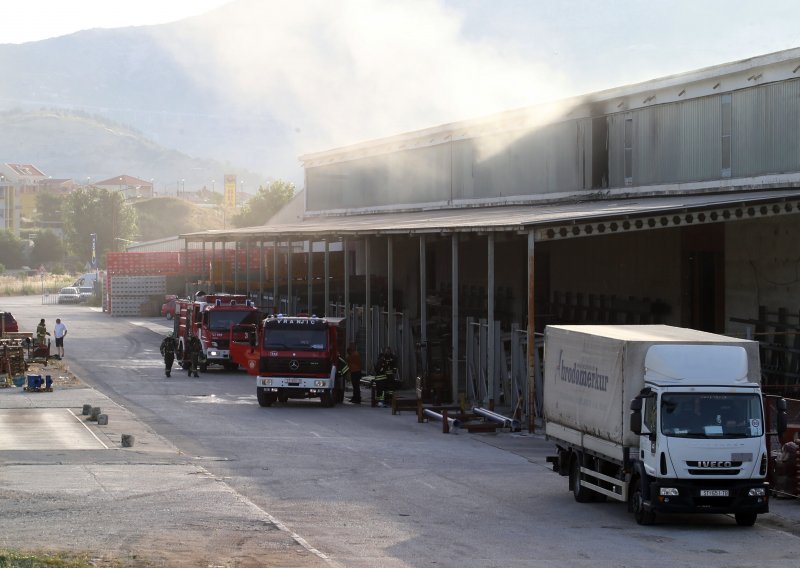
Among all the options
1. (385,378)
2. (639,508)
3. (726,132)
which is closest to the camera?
(639,508)

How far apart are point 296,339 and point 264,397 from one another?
1931 millimetres

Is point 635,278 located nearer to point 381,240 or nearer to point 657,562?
point 381,240

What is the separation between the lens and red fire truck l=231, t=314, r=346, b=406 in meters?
34.7

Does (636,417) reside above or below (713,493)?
above

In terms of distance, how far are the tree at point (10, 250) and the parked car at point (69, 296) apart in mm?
66943

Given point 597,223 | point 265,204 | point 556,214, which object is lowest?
point 597,223

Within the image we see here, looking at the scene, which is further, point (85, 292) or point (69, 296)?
point (85, 292)

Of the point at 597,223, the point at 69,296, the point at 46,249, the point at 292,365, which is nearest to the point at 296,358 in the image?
the point at 292,365

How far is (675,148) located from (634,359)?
22.8 meters

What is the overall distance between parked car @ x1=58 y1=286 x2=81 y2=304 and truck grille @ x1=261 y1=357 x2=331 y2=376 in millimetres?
66844

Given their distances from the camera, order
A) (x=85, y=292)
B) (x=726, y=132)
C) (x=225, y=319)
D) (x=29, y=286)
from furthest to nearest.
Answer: (x=29, y=286) → (x=85, y=292) → (x=225, y=319) → (x=726, y=132)

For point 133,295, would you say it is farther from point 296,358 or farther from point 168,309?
point 296,358

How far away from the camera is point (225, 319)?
1786 inches

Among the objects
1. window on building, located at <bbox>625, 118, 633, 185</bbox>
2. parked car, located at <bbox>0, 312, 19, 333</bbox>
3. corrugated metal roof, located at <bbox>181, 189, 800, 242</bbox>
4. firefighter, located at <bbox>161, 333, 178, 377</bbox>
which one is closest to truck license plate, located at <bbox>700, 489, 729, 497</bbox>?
corrugated metal roof, located at <bbox>181, 189, 800, 242</bbox>
